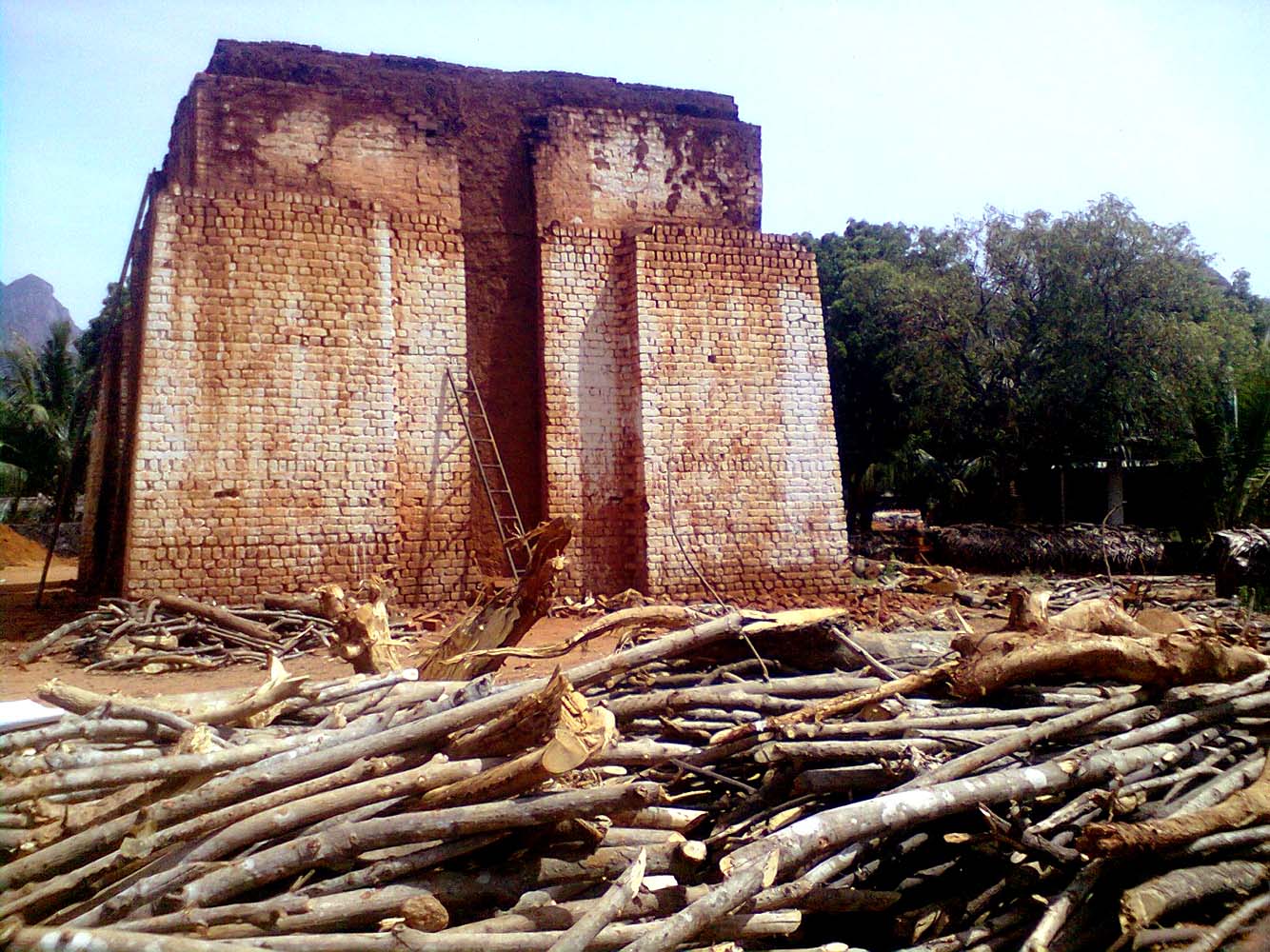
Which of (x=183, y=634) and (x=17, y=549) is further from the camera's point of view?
(x=17, y=549)

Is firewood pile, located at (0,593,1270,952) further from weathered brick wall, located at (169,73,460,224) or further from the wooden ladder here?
weathered brick wall, located at (169,73,460,224)

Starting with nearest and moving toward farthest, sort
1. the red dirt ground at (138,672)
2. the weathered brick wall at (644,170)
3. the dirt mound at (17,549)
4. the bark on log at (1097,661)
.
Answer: the bark on log at (1097,661) < the red dirt ground at (138,672) < the weathered brick wall at (644,170) < the dirt mound at (17,549)

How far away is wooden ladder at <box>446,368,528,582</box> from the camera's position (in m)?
10.6

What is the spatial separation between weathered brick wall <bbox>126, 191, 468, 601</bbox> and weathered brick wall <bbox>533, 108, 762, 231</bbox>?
194 centimetres

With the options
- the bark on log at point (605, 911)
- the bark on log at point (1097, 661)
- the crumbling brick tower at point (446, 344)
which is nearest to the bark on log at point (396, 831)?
the bark on log at point (605, 911)

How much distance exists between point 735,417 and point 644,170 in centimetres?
353

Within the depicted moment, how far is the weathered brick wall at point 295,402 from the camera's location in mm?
9398

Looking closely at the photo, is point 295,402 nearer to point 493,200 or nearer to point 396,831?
point 493,200

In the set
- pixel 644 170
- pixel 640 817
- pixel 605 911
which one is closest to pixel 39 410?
pixel 644 170

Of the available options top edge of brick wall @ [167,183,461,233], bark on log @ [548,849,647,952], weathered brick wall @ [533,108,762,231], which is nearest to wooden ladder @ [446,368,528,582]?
top edge of brick wall @ [167,183,461,233]

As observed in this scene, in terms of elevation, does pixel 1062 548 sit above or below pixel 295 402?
below

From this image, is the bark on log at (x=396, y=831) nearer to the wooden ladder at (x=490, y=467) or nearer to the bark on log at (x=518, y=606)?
the bark on log at (x=518, y=606)

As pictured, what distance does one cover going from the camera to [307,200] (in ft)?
33.3

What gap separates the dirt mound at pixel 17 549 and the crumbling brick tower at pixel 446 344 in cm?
1367
